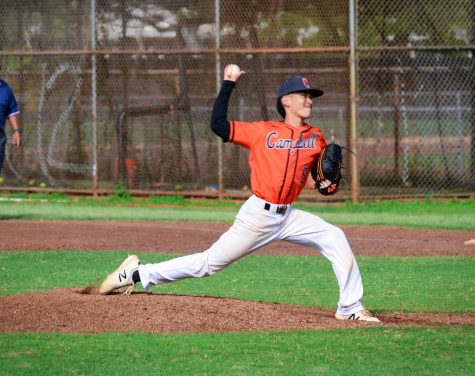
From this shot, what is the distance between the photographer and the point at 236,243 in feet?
23.1

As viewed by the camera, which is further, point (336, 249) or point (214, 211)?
point (214, 211)

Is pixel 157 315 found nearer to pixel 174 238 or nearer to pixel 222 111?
pixel 222 111

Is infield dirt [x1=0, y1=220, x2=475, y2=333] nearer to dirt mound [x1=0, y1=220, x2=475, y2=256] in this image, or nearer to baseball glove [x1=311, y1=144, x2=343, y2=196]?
baseball glove [x1=311, y1=144, x2=343, y2=196]

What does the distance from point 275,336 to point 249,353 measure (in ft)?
1.78

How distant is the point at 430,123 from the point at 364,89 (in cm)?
158

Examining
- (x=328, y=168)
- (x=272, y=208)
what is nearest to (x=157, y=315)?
(x=272, y=208)

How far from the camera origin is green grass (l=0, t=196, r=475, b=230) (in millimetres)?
14992

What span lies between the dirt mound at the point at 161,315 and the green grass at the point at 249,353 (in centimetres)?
28

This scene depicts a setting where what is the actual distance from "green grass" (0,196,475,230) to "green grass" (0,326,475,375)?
8.04m

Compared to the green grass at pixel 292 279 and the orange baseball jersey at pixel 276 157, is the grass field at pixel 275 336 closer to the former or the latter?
the green grass at pixel 292 279

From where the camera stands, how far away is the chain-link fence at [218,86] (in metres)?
17.3

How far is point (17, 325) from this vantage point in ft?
22.5

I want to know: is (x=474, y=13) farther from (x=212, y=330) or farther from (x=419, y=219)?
(x=212, y=330)

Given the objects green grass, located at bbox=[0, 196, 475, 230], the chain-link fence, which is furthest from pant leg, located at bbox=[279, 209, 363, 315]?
the chain-link fence
